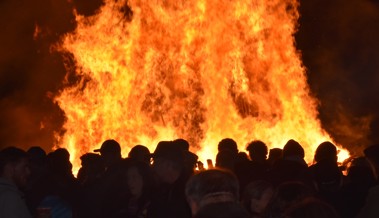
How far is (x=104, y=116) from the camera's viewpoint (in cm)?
1309

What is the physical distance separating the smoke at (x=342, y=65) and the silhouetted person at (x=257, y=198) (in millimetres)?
16714

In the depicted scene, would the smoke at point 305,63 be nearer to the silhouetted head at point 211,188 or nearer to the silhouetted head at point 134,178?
the silhouetted head at point 134,178

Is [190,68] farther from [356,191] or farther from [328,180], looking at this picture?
[356,191]

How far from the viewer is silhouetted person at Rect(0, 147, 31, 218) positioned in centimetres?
433

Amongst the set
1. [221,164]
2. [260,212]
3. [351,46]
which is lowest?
[260,212]

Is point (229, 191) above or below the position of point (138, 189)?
below

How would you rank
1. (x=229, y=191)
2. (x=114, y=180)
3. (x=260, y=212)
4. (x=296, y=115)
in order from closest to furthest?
(x=229, y=191) → (x=260, y=212) → (x=114, y=180) → (x=296, y=115)

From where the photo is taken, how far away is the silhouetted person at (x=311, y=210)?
10.5 ft

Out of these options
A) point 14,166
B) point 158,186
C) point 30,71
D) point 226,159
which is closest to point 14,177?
point 14,166

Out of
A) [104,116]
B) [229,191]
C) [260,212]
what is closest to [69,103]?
[104,116]

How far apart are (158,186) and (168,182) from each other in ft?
0.33

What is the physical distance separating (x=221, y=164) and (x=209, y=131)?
6424 millimetres

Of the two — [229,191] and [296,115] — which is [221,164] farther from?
[296,115]

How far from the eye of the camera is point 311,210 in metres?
3.22
